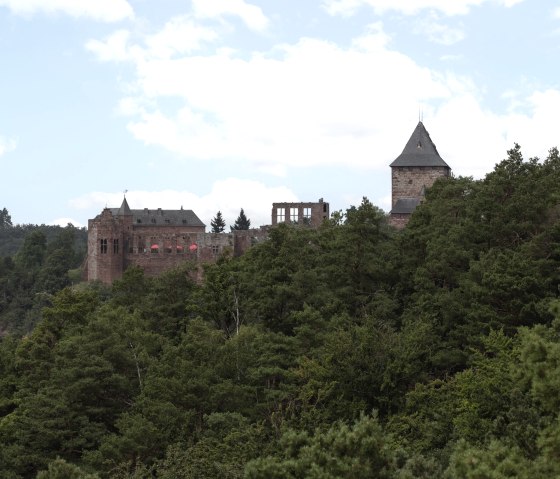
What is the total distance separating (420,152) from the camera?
73.1 meters

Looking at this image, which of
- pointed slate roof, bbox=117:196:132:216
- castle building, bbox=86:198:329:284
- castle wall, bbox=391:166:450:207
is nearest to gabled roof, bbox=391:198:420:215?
castle wall, bbox=391:166:450:207

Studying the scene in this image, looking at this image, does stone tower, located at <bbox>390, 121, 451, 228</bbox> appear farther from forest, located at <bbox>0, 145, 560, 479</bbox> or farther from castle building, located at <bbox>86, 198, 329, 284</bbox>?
forest, located at <bbox>0, 145, 560, 479</bbox>

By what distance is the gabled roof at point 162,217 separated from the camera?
103 m

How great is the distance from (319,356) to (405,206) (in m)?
36.8

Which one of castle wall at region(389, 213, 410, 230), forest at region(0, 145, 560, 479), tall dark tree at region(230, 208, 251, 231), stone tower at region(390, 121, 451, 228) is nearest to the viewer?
forest at region(0, 145, 560, 479)

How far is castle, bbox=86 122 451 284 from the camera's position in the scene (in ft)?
236

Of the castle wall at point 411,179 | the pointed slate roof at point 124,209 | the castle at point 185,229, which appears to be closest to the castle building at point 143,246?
the castle at point 185,229

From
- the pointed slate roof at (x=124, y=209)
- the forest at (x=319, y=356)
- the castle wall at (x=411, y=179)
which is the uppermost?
the pointed slate roof at (x=124, y=209)

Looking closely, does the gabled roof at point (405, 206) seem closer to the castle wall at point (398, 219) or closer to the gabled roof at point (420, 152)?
the castle wall at point (398, 219)

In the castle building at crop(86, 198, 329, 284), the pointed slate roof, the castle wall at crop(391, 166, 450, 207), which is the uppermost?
the pointed slate roof

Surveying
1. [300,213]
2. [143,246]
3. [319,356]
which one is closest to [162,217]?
[143,246]

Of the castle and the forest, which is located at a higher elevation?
the castle

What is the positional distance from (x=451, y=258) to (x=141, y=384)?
1340cm

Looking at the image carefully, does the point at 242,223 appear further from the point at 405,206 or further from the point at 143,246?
the point at 405,206
